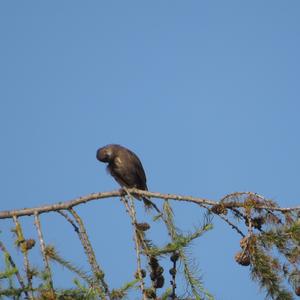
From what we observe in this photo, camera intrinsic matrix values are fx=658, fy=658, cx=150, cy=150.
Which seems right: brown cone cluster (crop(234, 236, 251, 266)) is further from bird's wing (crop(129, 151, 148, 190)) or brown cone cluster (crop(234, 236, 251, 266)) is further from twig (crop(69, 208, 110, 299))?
bird's wing (crop(129, 151, 148, 190))

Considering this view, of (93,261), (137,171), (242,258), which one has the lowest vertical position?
(242,258)

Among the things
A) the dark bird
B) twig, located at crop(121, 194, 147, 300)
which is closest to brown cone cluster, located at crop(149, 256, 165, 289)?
twig, located at crop(121, 194, 147, 300)

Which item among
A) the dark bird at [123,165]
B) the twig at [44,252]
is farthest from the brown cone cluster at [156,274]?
the dark bird at [123,165]

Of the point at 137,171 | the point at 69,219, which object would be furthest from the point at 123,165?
the point at 69,219

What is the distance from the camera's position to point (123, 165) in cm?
802

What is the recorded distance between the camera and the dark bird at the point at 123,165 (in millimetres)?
8016

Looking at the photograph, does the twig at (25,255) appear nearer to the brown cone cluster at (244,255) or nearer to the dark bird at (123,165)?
the brown cone cluster at (244,255)

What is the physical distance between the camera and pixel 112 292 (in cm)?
303

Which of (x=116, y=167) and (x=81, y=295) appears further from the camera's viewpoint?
(x=116, y=167)

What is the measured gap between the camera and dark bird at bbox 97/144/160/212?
8016mm

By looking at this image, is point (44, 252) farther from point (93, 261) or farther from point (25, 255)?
point (93, 261)

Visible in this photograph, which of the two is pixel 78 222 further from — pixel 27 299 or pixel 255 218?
pixel 255 218

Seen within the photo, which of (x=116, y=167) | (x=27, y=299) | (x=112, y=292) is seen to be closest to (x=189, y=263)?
(x=112, y=292)

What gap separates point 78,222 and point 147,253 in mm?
386
